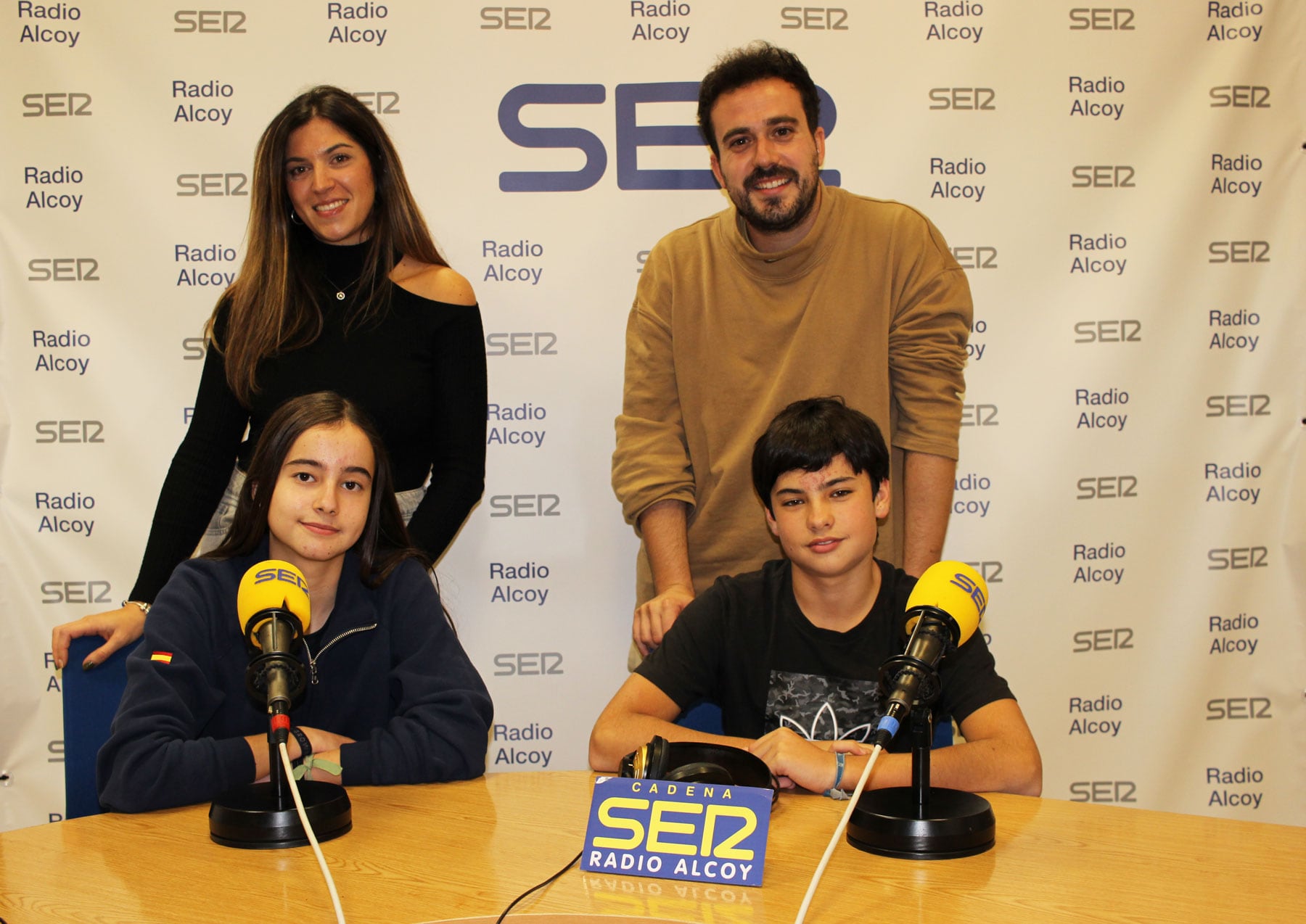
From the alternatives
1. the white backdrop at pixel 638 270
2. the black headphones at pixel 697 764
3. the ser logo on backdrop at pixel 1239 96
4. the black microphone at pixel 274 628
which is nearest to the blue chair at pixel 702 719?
the black headphones at pixel 697 764

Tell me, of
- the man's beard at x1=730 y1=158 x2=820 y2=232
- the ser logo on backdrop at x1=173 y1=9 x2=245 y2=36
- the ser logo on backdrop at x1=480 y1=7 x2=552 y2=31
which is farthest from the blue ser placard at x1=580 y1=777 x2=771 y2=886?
the ser logo on backdrop at x1=173 y1=9 x2=245 y2=36

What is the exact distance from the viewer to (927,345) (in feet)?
8.31

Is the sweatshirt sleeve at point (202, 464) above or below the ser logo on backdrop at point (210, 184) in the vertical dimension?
below

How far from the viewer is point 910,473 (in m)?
2.55

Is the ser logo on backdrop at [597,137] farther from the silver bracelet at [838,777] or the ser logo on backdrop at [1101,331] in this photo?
the silver bracelet at [838,777]

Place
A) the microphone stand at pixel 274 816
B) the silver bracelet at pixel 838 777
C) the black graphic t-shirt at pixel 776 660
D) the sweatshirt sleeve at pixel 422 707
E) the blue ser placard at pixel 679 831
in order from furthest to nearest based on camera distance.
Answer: the black graphic t-shirt at pixel 776 660 → the sweatshirt sleeve at pixel 422 707 → the silver bracelet at pixel 838 777 → the microphone stand at pixel 274 816 → the blue ser placard at pixel 679 831

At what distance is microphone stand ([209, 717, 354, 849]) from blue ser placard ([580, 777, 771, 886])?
354mm

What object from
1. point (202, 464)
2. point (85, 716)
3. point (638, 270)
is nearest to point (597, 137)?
point (638, 270)

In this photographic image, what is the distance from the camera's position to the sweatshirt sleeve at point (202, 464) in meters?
2.47

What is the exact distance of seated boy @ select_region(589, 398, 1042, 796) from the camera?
197 centimetres

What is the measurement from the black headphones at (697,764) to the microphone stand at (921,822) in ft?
0.41

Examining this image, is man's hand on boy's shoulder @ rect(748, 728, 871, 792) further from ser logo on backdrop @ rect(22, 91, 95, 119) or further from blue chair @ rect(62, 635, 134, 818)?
ser logo on backdrop @ rect(22, 91, 95, 119)

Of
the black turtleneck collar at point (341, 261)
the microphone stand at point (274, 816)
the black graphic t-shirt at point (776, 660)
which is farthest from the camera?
the black turtleneck collar at point (341, 261)

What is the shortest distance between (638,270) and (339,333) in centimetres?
97
